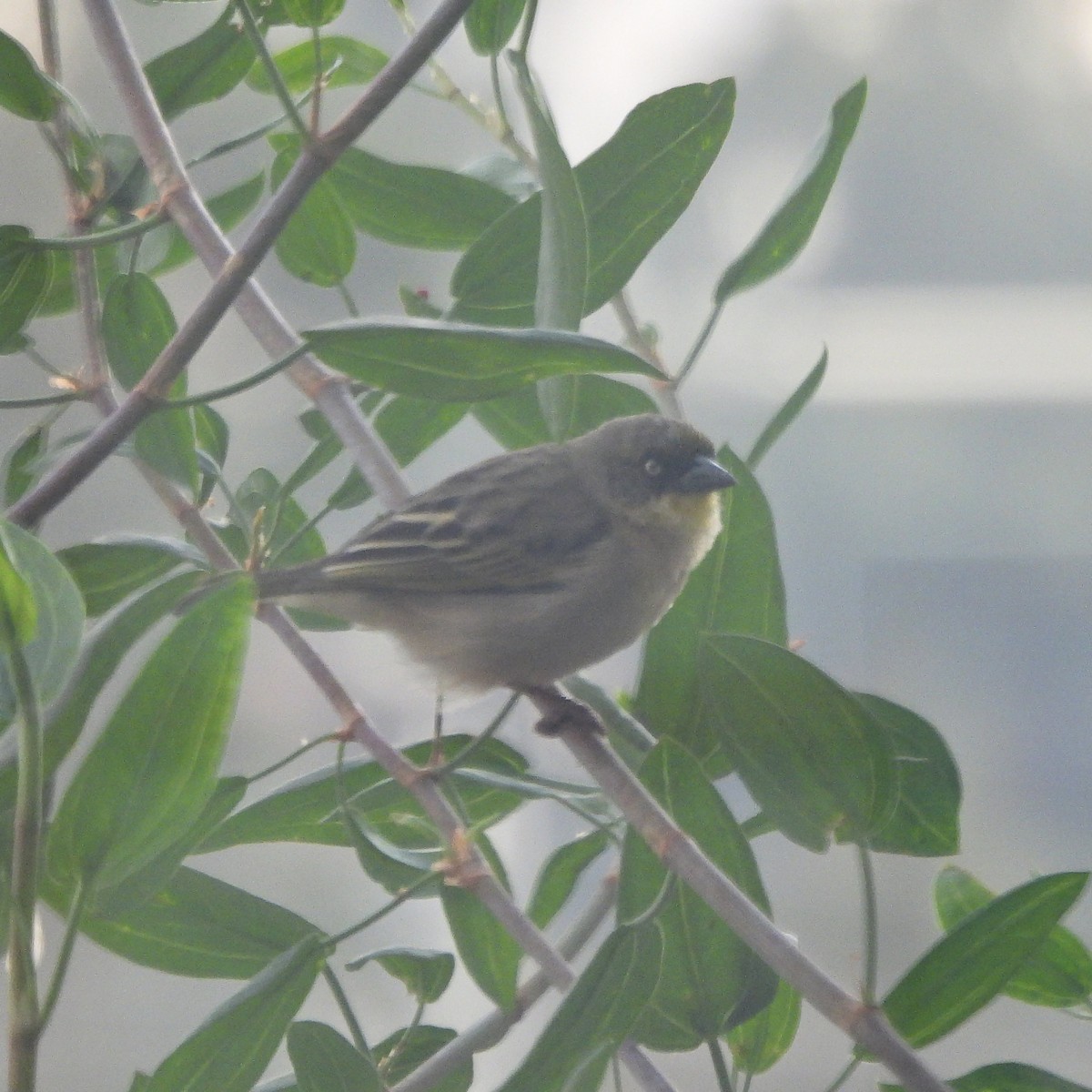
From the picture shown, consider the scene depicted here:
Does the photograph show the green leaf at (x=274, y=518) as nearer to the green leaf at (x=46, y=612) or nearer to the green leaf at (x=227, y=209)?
the green leaf at (x=227, y=209)

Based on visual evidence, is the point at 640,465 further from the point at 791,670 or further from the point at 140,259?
the point at 791,670

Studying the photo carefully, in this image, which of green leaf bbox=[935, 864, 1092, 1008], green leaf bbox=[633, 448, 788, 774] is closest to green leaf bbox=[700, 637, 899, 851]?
green leaf bbox=[633, 448, 788, 774]

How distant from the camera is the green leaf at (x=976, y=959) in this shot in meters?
0.97

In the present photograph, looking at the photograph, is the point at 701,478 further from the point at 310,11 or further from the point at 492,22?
the point at 310,11

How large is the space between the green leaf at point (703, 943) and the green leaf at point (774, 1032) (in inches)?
5.3

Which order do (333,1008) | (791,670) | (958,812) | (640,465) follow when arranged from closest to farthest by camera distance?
1. (791,670)
2. (958,812)
3. (640,465)
4. (333,1008)

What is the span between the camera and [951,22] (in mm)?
3094

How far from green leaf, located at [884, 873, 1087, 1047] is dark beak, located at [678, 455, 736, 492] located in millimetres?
1050

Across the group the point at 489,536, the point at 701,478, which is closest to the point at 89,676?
the point at 489,536

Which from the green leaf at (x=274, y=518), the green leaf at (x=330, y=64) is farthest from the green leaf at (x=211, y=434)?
the green leaf at (x=330, y=64)

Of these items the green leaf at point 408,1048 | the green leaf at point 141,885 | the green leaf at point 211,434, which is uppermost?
the green leaf at point 211,434

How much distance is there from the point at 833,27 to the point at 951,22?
282 mm

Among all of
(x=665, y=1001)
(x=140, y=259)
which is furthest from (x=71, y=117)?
(x=665, y=1001)

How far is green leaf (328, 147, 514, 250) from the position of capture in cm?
138
